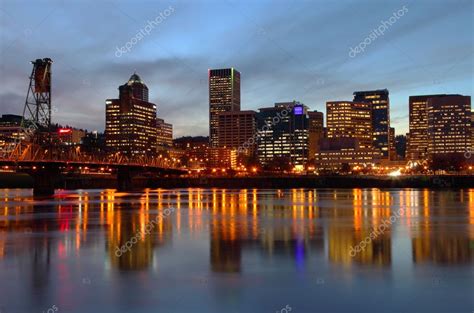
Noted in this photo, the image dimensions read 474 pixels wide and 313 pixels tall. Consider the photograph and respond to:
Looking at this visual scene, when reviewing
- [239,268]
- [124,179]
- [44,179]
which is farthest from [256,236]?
[124,179]

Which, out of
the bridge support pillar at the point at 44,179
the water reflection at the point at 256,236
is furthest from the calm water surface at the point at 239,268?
the bridge support pillar at the point at 44,179

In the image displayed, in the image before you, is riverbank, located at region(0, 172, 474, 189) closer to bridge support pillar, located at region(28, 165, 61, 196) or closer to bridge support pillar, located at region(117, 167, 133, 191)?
bridge support pillar, located at region(117, 167, 133, 191)

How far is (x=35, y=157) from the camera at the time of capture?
403 ft

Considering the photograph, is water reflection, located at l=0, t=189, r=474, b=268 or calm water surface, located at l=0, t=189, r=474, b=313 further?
water reflection, located at l=0, t=189, r=474, b=268

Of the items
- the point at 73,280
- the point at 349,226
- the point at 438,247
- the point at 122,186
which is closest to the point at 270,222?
the point at 349,226

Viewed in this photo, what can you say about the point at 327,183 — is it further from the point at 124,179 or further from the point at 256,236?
the point at 256,236

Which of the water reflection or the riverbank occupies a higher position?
the riverbank

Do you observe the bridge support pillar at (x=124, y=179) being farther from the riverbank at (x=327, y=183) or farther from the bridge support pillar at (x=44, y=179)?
the riverbank at (x=327, y=183)

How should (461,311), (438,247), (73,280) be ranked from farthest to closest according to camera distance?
(438,247) < (73,280) < (461,311)

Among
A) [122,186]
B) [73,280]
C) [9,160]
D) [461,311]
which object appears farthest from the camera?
[122,186]

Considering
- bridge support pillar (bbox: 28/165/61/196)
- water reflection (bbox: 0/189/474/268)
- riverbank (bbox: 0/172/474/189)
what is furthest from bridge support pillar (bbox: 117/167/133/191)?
water reflection (bbox: 0/189/474/268)

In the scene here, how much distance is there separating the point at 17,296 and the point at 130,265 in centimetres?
596

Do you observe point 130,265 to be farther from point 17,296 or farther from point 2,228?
point 2,228

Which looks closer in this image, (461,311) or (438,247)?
(461,311)
